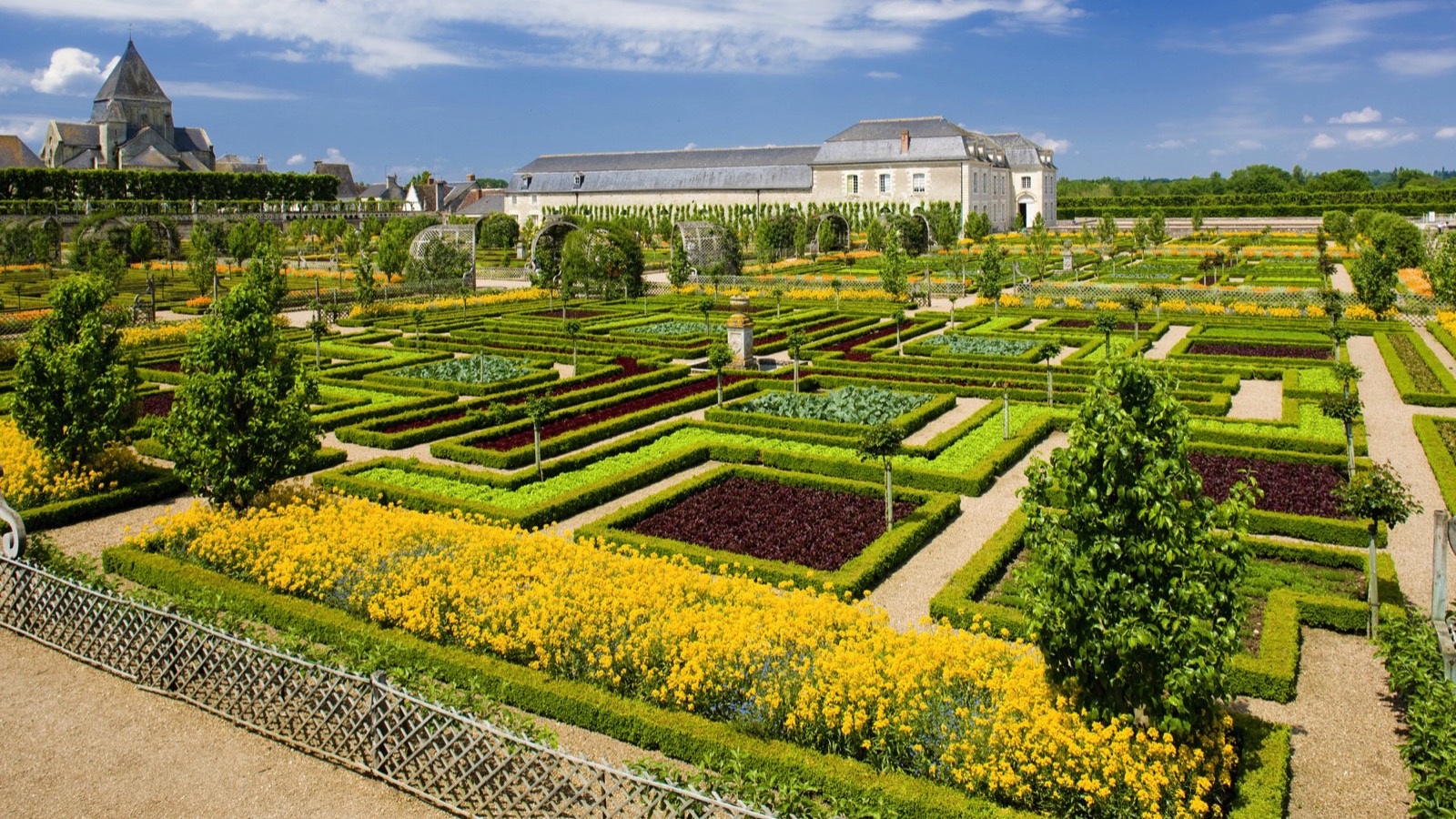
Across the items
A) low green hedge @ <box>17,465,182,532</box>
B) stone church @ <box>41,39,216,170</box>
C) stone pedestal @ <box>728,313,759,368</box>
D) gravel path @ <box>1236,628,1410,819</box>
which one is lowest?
gravel path @ <box>1236,628,1410,819</box>

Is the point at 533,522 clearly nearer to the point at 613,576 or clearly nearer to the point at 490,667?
the point at 613,576

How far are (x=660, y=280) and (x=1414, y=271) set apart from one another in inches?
1293

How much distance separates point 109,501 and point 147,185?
7162 centimetres

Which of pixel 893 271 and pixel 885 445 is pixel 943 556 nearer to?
pixel 885 445

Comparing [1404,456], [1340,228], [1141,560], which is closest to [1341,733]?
[1141,560]

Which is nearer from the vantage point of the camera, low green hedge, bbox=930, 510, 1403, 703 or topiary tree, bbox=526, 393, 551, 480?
low green hedge, bbox=930, 510, 1403, 703

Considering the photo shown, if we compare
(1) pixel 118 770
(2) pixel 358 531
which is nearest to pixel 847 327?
(2) pixel 358 531

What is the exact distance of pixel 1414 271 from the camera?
1693 inches

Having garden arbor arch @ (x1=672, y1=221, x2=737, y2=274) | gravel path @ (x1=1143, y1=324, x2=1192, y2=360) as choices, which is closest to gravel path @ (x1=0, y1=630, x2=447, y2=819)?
gravel path @ (x1=1143, y1=324, x2=1192, y2=360)

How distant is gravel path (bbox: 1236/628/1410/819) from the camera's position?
23.1 ft

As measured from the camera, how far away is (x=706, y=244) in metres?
46.3

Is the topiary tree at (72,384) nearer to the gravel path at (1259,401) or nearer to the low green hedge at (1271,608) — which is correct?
the low green hedge at (1271,608)

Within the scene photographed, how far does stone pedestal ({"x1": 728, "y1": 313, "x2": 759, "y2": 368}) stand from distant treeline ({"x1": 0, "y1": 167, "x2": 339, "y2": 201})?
66.8 m

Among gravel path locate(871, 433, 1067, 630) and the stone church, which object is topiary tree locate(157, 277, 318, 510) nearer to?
gravel path locate(871, 433, 1067, 630)
